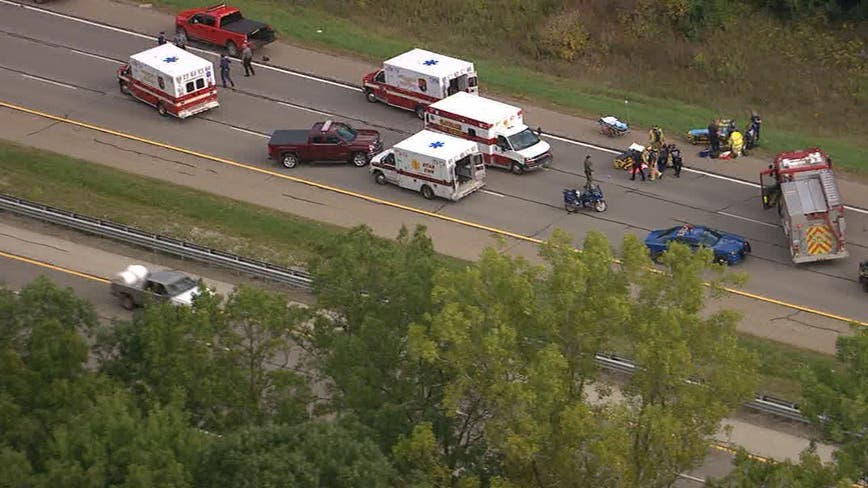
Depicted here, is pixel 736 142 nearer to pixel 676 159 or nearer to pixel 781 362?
pixel 676 159

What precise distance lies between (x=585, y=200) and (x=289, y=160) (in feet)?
37.4

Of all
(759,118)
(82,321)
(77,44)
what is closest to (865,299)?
(759,118)

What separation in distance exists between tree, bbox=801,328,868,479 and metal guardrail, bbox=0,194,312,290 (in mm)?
19804

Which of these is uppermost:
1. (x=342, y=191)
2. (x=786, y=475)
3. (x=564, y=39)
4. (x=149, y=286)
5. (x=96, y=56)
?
(x=786, y=475)

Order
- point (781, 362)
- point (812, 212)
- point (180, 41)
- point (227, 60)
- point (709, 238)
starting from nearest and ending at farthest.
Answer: point (781, 362), point (812, 212), point (709, 238), point (227, 60), point (180, 41)

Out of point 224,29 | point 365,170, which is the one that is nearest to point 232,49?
point 224,29

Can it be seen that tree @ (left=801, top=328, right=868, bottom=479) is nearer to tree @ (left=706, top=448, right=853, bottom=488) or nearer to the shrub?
tree @ (left=706, top=448, right=853, bottom=488)

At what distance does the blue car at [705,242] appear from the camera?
53.2 meters

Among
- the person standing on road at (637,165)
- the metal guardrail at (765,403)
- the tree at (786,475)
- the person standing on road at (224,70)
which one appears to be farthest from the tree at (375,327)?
the person standing on road at (224,70)

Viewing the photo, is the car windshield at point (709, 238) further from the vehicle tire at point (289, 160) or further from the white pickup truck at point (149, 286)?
the white pickup truck at point (149, 286)

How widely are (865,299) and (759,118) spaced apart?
42.7 ft

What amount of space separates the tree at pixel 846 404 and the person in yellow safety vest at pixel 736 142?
24.3m

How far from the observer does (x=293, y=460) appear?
1221 inches

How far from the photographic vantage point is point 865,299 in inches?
2042
